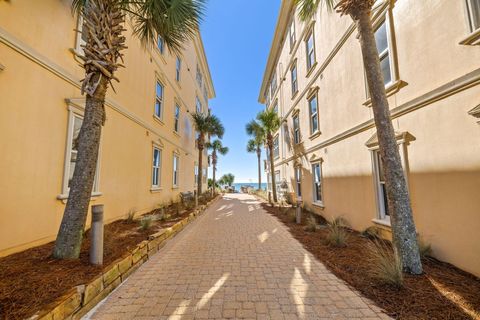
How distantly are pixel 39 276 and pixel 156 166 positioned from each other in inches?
312

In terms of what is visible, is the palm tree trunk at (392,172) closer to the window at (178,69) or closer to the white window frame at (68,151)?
the white window frame at (68,151)

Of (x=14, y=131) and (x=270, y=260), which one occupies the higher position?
(x=14, y=131)

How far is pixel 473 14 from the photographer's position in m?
3.55

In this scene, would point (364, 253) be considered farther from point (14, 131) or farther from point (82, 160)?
point (14, 131)

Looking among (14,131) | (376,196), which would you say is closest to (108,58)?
(14,131)

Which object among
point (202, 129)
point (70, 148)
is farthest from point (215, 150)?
point (70, 148)

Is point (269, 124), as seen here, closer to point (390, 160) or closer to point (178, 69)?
point (178, 69)

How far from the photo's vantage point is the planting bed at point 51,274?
7.66 feet

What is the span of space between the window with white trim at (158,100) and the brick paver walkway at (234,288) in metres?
7.77

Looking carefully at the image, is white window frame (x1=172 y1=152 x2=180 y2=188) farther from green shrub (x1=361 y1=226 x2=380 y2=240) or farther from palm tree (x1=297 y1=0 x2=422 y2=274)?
palm tree (x1=297 y1=0 x2=422 y2=274)

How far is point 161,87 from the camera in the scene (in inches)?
443

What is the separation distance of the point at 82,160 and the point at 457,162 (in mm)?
6777

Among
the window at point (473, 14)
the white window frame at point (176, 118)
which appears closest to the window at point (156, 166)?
the white window frame at point (176, 118)

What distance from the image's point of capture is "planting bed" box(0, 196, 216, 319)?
233cm
